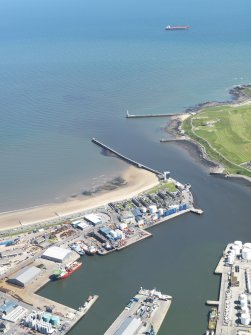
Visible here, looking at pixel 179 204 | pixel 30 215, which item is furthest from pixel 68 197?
pixel 179 204

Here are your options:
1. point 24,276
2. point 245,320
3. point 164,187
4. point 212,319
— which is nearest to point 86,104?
point 164,187

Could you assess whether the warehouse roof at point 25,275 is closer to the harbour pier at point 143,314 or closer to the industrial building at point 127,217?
the harbour pier at point 143,314

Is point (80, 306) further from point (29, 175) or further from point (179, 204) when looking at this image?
point (29, 175)

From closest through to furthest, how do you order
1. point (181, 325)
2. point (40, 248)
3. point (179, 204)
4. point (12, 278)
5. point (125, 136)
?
1. point (181, 325)
2. point (12, 278)
3. point (40, 248)
4. point (179, 204)
5. point (125, 136)

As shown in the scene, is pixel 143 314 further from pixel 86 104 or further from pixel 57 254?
pixel 86 104

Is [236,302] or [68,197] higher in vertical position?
[68,197]

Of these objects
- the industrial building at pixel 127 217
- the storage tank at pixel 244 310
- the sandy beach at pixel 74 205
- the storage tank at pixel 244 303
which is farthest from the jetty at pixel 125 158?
the storage tank at pixel 244 310

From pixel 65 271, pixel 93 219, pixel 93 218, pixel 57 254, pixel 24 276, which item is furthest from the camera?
pixel 93 218

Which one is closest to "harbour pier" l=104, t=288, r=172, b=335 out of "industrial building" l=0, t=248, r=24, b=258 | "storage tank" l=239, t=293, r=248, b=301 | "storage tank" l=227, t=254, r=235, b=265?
"storage tank" l=239, t=293, r=248, b=301
